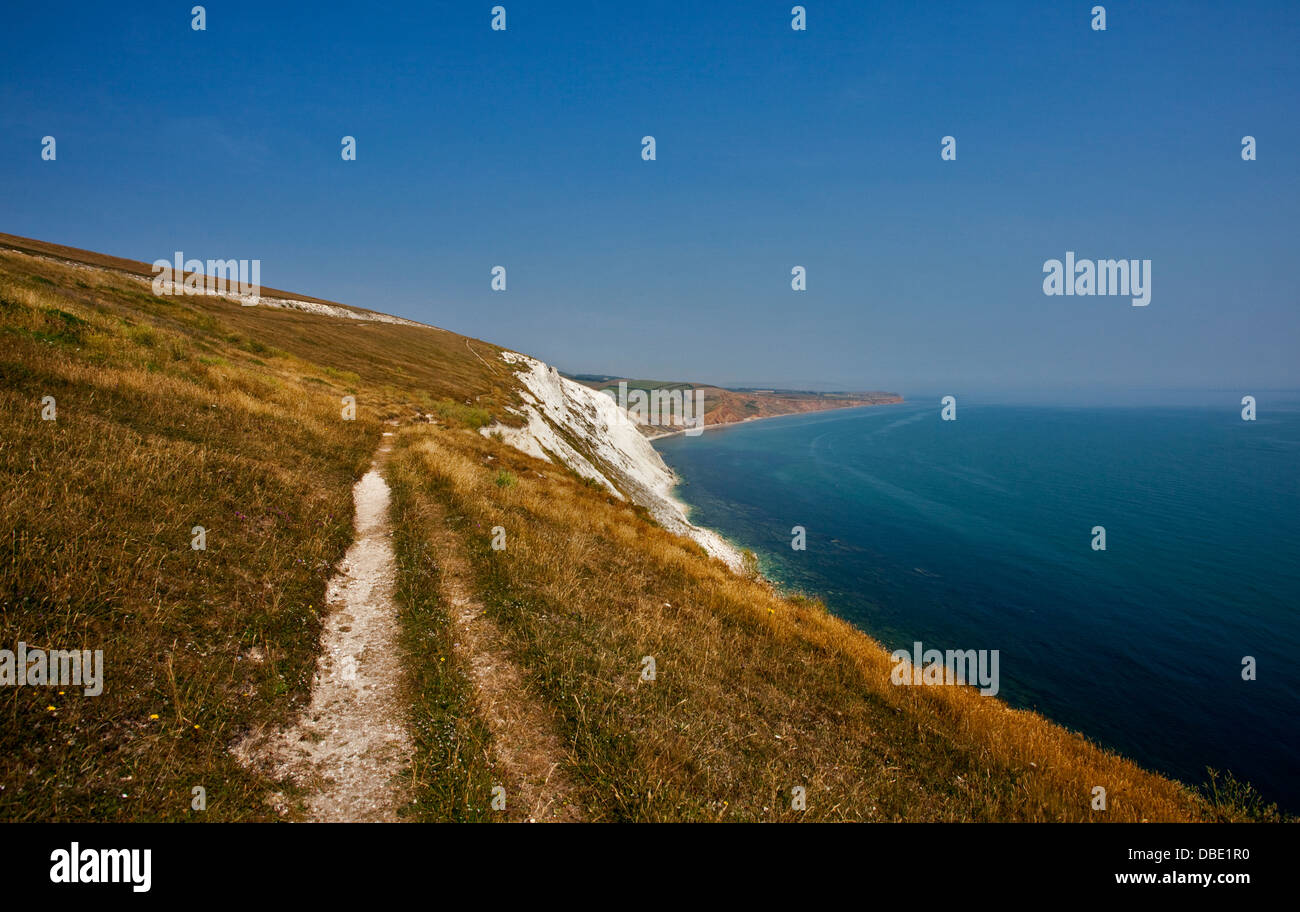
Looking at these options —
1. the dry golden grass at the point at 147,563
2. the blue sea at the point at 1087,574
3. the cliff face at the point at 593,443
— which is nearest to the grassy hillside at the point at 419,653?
the dry golden grass at the point at 147,563

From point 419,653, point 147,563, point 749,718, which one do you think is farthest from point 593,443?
point 749,718

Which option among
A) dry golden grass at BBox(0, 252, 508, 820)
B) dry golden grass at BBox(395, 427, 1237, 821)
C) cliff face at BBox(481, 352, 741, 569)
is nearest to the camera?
dry golden grass at BBox(0, 252, 508, 820)

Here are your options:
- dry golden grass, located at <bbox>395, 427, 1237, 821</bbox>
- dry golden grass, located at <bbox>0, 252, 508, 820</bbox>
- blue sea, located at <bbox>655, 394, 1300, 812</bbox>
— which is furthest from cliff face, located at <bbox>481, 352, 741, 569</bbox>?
dry golden grass, located at <bbox>0, 252, 508, 820</bbox>

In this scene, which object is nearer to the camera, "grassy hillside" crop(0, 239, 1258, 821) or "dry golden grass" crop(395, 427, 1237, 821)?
"grassy hillside" crop(0, 239, 1258, 821)

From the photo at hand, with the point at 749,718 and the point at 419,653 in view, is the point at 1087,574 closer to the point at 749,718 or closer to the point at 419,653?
the point at 749,718

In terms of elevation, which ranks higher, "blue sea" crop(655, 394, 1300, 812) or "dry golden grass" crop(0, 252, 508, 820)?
"dry golden grass" crop(0, 252, 508, 820)

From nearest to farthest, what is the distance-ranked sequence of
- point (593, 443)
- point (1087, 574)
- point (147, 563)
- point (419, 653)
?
point (147, 563), point (419, 653), point (1087, 574), point (593, 443)

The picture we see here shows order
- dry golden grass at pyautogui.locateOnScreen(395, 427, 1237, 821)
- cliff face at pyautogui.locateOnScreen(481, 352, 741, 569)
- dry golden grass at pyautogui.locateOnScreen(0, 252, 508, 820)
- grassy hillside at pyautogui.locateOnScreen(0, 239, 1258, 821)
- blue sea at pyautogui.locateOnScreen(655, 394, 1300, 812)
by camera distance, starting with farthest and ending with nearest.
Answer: cliff face at pyautogui.locateOnScreen(481, 352, 741, 569), blue sea at pyautogui.locateOnScreen(655, 394, 1300, 812), dry golden grass at pyautogui.locateOnScreen(395, 427, 1237, 821), grassy hillside at pyautogui.locateOnScreen(0, 239, 1258, 821), dry golden grass at pyautogui.locateOnScreen(0, 252, 508, 820)

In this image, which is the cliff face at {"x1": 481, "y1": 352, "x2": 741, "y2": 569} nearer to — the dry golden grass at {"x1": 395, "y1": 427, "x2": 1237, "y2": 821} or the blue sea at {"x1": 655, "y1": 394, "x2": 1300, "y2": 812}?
the blue sea at {"x1": 655, "y1": 394, "x2": 1300, "y2": 812}

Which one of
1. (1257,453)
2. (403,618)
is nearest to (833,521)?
(403,618)
